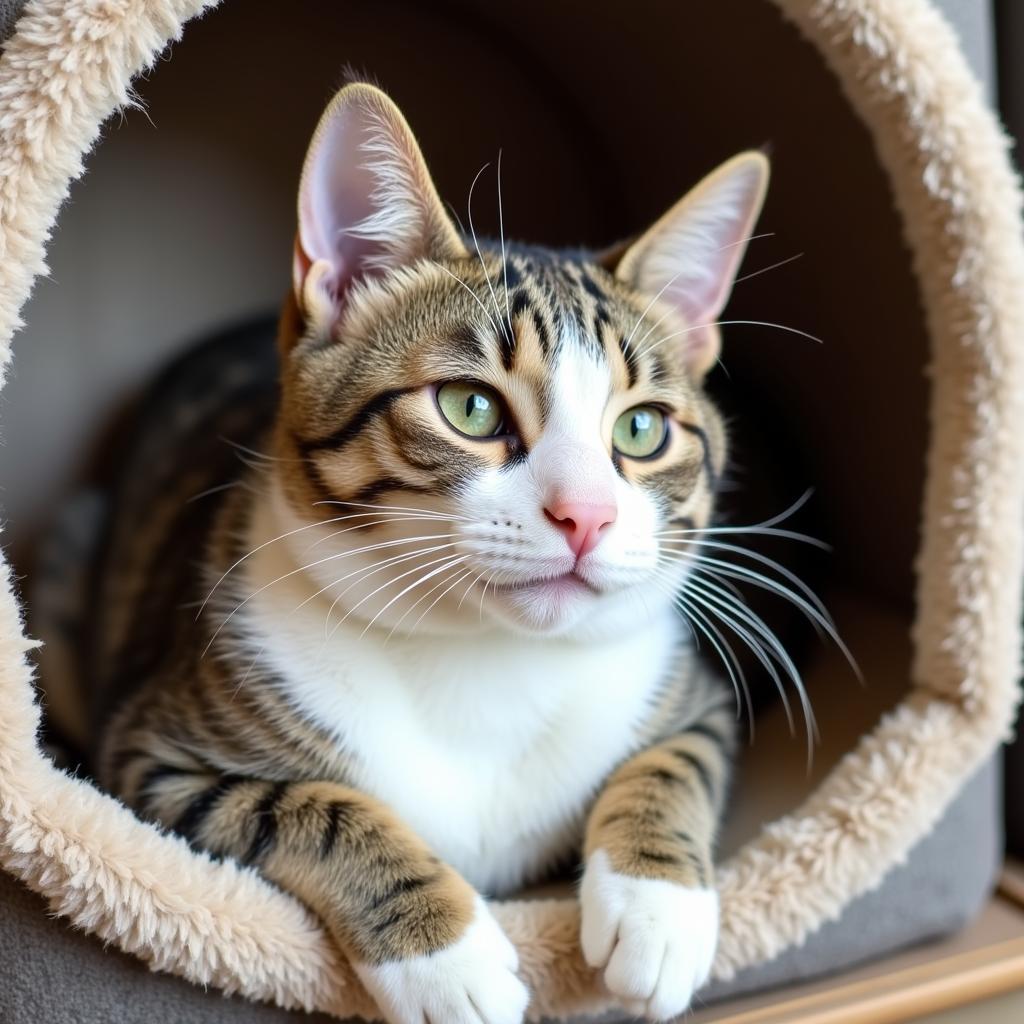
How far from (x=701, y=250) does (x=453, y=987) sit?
0.75 meters

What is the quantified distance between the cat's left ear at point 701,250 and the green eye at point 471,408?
25 cm

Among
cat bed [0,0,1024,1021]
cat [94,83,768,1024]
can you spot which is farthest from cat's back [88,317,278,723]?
cat bed [0,0,1024,1021]

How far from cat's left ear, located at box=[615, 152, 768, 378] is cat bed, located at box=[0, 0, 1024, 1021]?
15cm

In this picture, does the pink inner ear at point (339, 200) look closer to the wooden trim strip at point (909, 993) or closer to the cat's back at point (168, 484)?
the cat's back at point (168, 484)

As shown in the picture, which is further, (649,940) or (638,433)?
(638,433)

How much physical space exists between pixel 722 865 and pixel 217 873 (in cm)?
49

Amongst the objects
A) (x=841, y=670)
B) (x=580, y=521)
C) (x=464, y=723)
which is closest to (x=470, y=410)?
(x=580, y=521)

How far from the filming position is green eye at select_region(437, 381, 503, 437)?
91 centimetres

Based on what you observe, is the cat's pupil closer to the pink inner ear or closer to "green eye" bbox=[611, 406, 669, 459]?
"green eye" bbox=[611, 406, 669, 459]

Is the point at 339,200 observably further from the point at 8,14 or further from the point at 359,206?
the point at 8,14

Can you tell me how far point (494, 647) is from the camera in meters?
1.01

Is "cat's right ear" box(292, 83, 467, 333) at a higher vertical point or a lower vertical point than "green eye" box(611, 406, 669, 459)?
higher

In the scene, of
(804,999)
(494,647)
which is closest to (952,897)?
(804,999)

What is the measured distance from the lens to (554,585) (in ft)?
2.81
